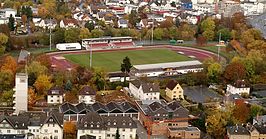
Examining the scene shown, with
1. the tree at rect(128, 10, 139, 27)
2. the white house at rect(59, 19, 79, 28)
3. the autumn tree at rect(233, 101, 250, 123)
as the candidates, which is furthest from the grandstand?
the autumn tree at rect(233, 101, 250, 123)

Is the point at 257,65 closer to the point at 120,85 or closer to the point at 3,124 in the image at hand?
the point at 120,85

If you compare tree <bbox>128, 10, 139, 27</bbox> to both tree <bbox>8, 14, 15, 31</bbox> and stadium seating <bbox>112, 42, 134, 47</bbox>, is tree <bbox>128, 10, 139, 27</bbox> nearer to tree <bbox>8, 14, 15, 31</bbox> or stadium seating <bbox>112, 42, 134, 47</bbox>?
stadium seating <bbox>112, 42, 134, 47</bbox>

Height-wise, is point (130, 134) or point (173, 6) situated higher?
point (173, 6)

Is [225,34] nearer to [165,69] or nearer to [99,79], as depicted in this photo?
[165,69]

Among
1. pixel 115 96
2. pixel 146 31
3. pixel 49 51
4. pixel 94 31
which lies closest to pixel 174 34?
pixel 146 31

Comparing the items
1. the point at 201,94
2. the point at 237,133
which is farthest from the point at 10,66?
the point at 237,133

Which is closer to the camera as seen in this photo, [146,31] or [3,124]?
[3,124]
